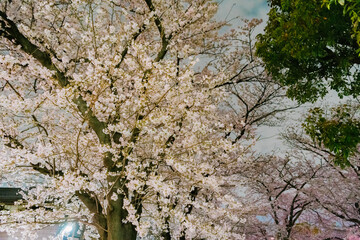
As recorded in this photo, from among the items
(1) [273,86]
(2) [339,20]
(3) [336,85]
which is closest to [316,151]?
(1) [273,86]

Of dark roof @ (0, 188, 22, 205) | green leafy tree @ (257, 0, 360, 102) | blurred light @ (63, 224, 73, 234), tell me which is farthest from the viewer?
dark roof @ (0, 188, 22, 205)

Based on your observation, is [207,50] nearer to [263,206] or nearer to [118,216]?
[118,216]

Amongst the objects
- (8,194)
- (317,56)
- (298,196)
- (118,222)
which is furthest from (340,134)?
(8,194)

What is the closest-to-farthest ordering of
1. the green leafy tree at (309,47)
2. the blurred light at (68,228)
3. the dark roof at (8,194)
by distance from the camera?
the green leafy tree at (309,47), the blurred light at (68,228), the dark roof at (8,194)

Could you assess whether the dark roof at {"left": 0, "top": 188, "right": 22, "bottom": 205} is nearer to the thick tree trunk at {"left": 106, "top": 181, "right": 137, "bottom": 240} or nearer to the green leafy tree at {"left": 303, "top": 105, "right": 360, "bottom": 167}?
the thick tree trunk at {"left": 106, "top": 181, "right": 137, "bottom": 240}

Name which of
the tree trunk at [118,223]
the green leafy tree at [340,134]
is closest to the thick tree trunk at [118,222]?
the tree trunk at [118,223]

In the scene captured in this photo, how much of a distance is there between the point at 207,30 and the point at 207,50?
0.66 m

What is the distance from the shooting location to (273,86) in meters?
9.03

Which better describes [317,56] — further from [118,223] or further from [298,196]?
[298,196]

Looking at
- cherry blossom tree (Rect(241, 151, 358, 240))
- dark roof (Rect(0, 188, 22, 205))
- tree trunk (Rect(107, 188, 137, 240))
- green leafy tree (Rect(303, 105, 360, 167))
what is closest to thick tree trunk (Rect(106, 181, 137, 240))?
tree trunk (Rect(107, 188, 137, 240))

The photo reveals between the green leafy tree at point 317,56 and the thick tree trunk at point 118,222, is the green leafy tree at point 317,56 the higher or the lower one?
the higher one

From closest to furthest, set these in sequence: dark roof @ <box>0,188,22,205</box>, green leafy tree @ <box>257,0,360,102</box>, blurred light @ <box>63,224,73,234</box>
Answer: green leafy tree @ <box>257,0,360,102</box>, blurred light @ <box>63,224,73,234</box>, dark roof @ <box>0,188,22,205</box>

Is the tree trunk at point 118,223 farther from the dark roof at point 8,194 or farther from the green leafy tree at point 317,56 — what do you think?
the dark roof at point 8,194

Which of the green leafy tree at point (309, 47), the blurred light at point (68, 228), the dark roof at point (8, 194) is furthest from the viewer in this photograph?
the dark roof at point (8, 194)
